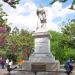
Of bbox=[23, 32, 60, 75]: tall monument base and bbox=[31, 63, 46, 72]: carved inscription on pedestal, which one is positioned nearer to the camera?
bbox=[31, 63, 46, 72]: carved inscription on pedestal

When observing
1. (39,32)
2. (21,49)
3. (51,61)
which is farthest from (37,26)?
(21,49)

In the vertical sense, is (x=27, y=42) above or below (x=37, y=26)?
below

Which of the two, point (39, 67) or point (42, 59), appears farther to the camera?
point (42, 59)

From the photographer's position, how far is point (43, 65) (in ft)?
84.2

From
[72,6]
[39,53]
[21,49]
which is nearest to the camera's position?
[72,6]

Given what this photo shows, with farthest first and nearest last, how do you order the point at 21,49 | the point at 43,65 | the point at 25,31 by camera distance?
the point at 25,31 < the point at 21,49 < the point at 43,65

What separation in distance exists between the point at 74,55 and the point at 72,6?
62.0 m

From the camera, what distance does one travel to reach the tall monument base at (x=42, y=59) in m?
26.5

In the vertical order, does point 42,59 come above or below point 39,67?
above

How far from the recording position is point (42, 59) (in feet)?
90.2

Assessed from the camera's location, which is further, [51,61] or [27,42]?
[27,42]

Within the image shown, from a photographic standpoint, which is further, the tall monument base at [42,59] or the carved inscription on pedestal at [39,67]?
the tall monument base at [42,59]

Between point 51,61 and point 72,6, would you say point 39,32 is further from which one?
point 72,6

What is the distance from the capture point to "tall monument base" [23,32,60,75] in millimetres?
26519
